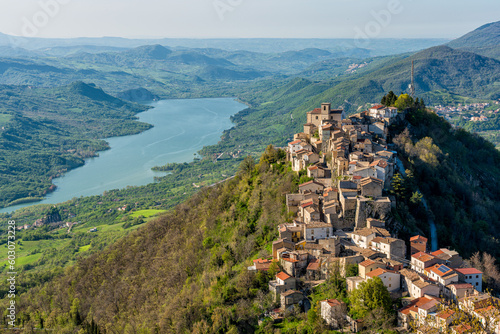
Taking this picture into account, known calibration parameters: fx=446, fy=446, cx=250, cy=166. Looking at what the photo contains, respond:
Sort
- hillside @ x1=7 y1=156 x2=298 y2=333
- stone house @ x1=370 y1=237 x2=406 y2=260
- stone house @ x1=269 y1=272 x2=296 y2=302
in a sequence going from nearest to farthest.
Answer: stone house @ x1=269 y1=272 x2=296 y2=302, stone house @ x1=370 y1=237 x2=406 y2=260, hillside @ x1=7 y1=156 x2=298 y2=333

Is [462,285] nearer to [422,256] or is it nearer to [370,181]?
[422,256]

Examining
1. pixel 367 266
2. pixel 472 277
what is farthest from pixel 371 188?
pixel 472 277

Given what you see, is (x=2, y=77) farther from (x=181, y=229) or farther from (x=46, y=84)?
(x=181, y=229)

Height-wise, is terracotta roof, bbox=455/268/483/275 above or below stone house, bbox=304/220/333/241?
below

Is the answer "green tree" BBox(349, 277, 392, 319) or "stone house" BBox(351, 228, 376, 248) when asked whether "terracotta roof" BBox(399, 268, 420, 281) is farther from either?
"stone house" BBox(351, 228, 376, 248)

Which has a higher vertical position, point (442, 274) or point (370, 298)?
point (442, 274)

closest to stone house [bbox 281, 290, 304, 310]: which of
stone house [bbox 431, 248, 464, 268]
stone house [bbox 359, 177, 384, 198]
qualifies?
stone house [bbox 431, 248, 464, 268]
